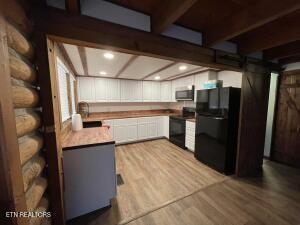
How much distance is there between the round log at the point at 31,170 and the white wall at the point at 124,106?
3544 millimetres

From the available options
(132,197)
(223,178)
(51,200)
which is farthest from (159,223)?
(223,178)

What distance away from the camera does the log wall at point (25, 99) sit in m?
0.79

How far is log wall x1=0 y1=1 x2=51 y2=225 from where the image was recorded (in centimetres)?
79

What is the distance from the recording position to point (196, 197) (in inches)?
78.9

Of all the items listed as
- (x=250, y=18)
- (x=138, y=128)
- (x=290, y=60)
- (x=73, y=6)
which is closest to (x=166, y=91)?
(x=138, y=128)

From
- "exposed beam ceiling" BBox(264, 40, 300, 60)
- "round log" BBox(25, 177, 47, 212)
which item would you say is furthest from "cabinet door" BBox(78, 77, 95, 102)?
"exposed beam ceiling" BBox(264, 40, 300, 60)

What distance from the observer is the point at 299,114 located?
2.70m

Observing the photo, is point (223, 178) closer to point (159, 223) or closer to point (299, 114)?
point (159, 223)

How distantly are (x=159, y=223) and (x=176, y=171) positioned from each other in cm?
122

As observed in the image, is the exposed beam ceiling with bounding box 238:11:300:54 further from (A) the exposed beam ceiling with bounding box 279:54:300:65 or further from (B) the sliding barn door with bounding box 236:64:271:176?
(A) the exposed beam ceiling with bounding box 279:54:300:65

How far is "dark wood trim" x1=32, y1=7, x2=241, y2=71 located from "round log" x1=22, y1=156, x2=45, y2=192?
3.30ft

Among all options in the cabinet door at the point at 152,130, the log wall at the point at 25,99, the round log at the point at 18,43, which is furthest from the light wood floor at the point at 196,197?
the round log at the point at 18,43

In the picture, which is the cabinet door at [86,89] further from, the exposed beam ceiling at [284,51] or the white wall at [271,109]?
the white wall at [271,109]

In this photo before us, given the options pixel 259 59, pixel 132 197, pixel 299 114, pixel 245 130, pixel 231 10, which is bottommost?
pixel 132 197
